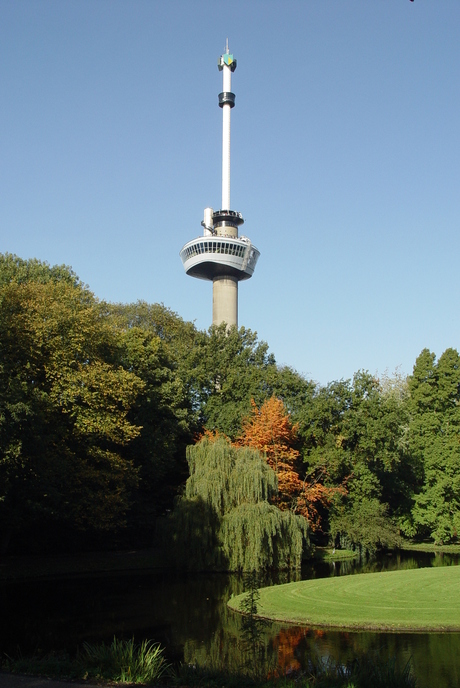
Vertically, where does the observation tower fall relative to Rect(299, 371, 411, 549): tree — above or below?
above

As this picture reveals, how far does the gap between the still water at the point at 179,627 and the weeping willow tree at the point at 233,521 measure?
1188mm

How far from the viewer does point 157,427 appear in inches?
1778

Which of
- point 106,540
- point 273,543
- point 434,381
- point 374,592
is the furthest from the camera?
point 434,381

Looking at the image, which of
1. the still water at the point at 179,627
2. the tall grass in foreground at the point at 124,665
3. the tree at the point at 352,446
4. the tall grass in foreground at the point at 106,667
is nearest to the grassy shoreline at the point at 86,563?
the still water at the point at 179,627

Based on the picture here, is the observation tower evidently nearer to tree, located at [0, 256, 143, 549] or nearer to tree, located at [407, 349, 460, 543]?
tree, located at [407, 349, 460, 543]

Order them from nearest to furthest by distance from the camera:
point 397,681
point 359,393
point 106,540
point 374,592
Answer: point 397,681 → point 374,592 → point 106,540 → point 359,393

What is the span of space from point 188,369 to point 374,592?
30626mm

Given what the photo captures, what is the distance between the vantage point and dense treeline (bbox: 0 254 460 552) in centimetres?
3475

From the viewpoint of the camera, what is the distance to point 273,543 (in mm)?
33812

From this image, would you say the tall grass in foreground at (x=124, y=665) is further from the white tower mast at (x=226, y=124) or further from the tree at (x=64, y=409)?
the white tower mast at (x=226, y=124)

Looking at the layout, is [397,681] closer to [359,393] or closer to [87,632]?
[87,632]

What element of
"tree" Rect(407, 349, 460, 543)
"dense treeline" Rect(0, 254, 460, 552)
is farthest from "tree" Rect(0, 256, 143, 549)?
"tree" Rect(407, 349, 460, 543)

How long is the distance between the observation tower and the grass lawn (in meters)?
71.6

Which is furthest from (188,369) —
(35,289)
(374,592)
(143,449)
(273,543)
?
(374,592)
